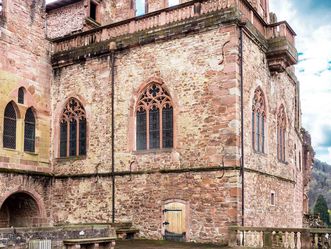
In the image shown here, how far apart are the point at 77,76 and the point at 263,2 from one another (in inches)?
385

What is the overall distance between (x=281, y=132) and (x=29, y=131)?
1103 centimetres

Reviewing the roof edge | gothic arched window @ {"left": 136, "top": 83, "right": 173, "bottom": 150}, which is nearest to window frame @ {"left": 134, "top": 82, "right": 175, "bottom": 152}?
gothic arched window @ {"left": 136, "top": 83, "right": 173, "bottom": 150}

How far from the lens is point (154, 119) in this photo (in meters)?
19.8

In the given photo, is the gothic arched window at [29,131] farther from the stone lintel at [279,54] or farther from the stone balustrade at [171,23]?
the stone lintel at [279,54]

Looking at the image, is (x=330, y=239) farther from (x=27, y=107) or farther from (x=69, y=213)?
(x=27, y=107)

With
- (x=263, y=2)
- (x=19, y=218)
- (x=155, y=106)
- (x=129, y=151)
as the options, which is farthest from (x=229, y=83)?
(x=19, y=218)

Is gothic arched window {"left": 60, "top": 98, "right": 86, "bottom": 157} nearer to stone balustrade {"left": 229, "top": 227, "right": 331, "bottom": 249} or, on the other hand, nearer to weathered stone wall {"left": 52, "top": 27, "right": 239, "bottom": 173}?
weathered stone wall {"left": 52, "top": 27, "right": 239, "bottom": 173}

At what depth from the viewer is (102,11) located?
26.3 meters

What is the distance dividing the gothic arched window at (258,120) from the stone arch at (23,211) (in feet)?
30.6

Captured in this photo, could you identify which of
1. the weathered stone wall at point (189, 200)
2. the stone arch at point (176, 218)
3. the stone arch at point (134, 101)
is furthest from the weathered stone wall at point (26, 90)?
the stone arch at point (176, 218)

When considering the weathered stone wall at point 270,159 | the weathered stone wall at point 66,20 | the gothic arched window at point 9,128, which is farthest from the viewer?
the weathered stone wall at point 66,20

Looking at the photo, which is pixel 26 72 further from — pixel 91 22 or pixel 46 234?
pixel 46 234

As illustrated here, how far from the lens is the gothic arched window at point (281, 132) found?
2227cm

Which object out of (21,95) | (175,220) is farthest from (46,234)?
(21,95)
